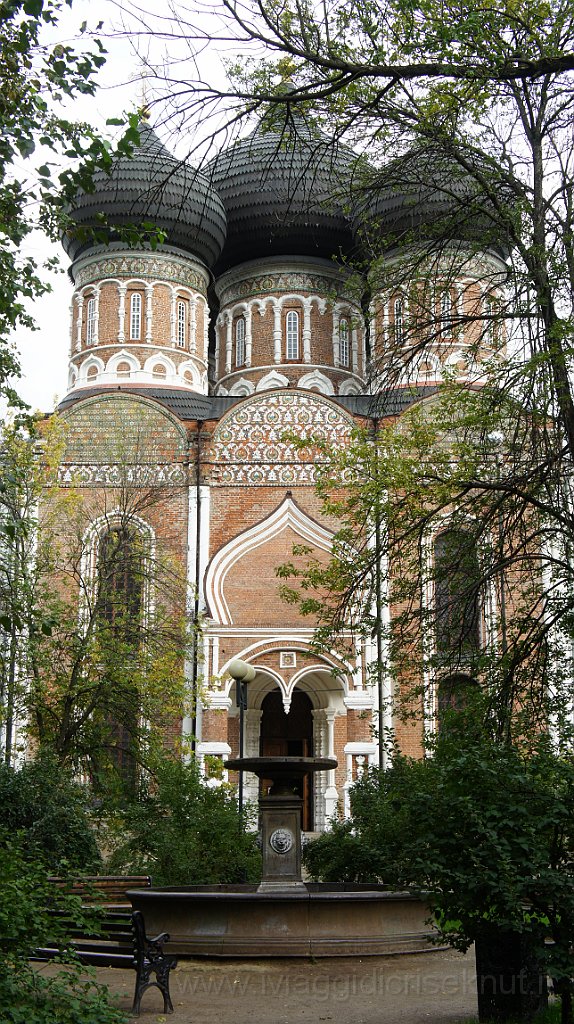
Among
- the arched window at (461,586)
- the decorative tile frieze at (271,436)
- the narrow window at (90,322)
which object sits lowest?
the arched window at (461,586)

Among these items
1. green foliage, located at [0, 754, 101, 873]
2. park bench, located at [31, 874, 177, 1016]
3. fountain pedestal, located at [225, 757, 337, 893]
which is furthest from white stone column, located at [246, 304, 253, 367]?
park bench, located at [31, 874, 177, 1016]

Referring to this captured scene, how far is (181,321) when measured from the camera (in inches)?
1047

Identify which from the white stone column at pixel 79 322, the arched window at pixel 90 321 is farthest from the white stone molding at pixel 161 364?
the white stone column at pixel 79 322

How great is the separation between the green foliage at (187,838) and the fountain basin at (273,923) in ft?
6.57

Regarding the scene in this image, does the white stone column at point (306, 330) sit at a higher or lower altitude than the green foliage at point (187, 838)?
higher

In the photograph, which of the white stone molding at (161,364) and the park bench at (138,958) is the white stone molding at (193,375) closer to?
the white stone molding at (161,364)

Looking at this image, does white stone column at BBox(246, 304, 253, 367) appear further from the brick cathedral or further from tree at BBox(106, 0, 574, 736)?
tree at BBox(106, 0, 574, 736)

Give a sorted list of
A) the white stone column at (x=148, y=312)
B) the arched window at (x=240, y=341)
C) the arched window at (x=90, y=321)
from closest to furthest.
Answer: the white stone column at (x=148, y=312) → the arched window at (x=90, y=321) → the arched window at (x=240, y=341)

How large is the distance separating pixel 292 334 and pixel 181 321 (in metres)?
2.81

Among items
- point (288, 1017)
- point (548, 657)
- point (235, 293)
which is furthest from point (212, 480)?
point (288, 1017)

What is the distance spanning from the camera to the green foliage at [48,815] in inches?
507

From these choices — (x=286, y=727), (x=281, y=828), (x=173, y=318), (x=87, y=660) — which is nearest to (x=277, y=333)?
(x=173, y=318)

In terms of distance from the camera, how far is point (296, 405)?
22.7 metres

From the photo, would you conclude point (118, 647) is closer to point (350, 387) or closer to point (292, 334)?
point (350, 387)
